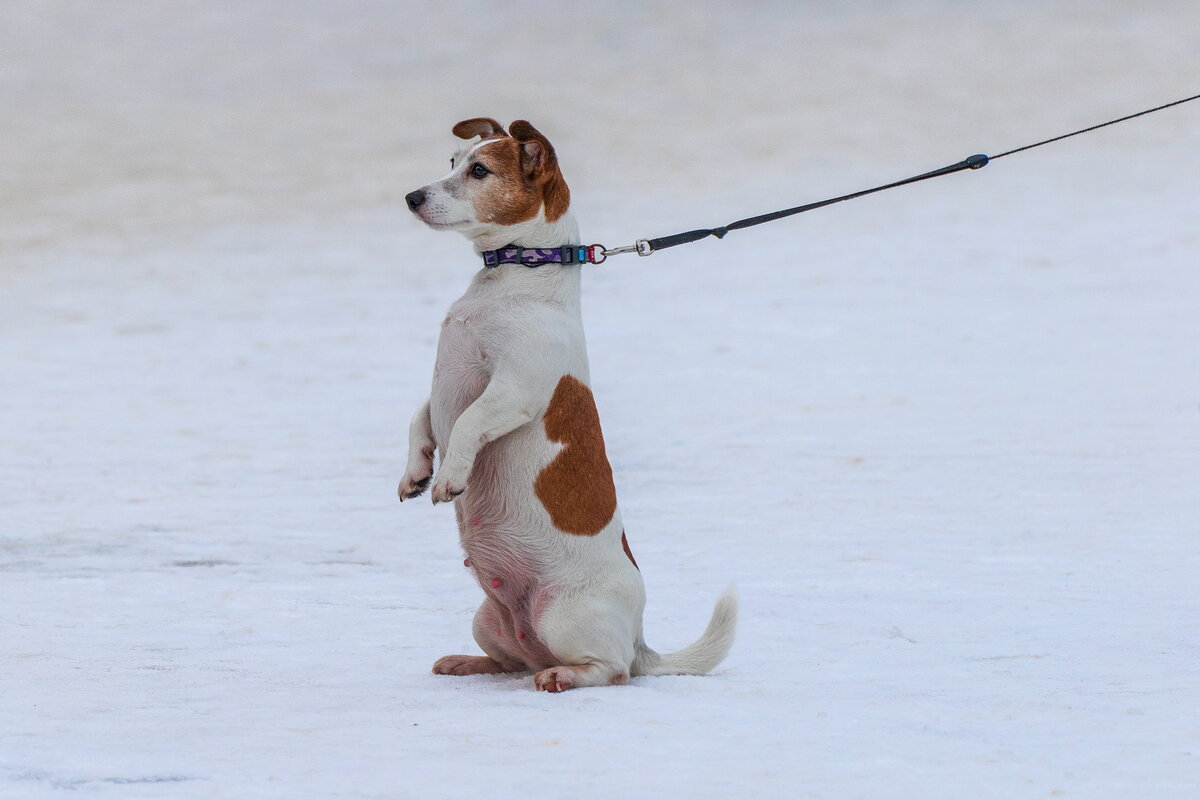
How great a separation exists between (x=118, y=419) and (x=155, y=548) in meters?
2.49

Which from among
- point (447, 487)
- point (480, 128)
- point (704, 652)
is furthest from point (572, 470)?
point (480, 128)

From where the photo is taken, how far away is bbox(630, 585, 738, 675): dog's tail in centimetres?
308

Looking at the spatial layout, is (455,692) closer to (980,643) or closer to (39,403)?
(980,643)

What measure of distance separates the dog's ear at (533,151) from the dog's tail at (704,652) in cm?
98

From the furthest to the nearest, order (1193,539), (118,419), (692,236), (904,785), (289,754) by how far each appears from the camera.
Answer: (118,419) → (1193,539) → (692,236) → (289,754) → (904,785)

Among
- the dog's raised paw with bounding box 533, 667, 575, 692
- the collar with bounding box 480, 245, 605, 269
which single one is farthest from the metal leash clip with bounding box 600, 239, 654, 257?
the dog's raised paw with bounding box 533, 667, 575, 692

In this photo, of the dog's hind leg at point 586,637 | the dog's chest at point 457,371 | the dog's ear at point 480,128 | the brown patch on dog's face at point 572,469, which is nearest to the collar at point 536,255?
the dog's chest at point 457,371

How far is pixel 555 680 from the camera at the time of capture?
2820 millimetres

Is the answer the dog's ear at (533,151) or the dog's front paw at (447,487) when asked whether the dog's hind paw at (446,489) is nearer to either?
the dog's front paw at (447,487)

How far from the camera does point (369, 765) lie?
2344 millimetres

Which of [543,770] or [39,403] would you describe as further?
[39,403]

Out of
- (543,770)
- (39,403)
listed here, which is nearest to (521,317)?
(543,770)

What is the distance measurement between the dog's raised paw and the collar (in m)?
0.82

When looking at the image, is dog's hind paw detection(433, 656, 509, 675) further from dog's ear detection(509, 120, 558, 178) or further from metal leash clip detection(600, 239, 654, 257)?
dog's ear detection(509, 120, 558, 178)
